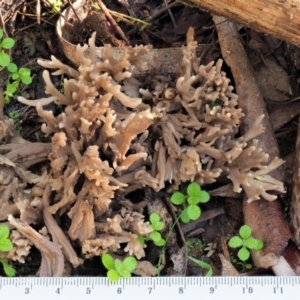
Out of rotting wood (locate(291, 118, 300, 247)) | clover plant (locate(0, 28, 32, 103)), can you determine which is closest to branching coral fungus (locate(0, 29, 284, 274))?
rotting wood (locate(291, 118, 300, 247))

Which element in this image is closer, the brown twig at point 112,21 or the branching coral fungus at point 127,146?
the branching coral fungus at point 127,146

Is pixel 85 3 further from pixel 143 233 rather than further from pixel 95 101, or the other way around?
pixel 143 233

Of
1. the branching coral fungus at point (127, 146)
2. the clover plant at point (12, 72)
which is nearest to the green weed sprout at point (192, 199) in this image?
the branching coral fungus at point (127, 146)

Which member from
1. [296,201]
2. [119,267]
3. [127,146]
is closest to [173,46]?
[127,146]

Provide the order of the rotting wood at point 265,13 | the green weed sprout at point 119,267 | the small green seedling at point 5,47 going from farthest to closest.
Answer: the small green seedling at point 5,47 → the green weed sprout at point 119,267 → the rotting wood at point 265,13

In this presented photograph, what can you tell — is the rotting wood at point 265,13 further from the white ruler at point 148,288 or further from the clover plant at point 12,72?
the white ruler at point 148,288

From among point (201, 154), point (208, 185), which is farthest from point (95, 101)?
point (208, 185)
